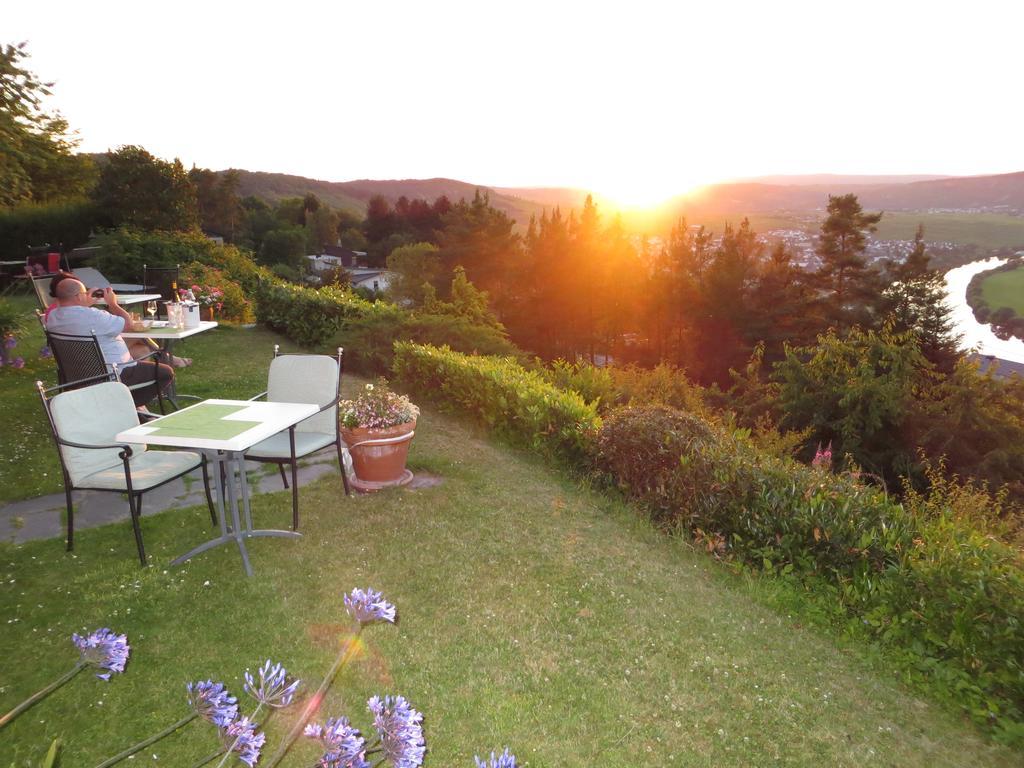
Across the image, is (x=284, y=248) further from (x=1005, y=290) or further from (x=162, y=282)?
(x=1005, y=290)

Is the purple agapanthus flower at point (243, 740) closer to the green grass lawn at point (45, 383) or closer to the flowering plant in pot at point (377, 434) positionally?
the flowering plant in pot at point (377, 434)

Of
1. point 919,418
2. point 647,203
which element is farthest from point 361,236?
point 919,418

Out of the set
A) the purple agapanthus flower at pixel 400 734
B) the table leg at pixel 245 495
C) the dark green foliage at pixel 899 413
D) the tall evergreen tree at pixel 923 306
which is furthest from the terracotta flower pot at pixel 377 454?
the tall evergreen tree at pixel 923 306

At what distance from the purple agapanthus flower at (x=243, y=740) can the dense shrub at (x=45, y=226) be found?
78.4ft

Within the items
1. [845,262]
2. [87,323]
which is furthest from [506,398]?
[845,262]

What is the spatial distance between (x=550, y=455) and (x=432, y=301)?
902 inches

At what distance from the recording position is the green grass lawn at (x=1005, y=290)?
225ft

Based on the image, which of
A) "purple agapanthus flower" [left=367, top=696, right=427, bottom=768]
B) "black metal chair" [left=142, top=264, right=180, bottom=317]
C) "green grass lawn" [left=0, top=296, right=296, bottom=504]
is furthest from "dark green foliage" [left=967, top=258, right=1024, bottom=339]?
"purple agapanthus flower" [left=367, top=696, right=427, bottom=768]

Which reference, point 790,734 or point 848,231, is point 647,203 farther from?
point 790,734

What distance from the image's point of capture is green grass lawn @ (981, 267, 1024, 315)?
68625mm

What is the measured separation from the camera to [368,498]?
5465 millimetres

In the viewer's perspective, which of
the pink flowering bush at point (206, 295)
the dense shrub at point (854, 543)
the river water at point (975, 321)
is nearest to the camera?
the dense shrub at point (854, 543)

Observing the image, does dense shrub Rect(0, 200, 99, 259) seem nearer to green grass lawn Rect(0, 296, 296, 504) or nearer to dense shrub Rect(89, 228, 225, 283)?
dense shrub Rect(89, 228, 225, 283)

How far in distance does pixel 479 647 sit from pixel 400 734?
8.37 ft
